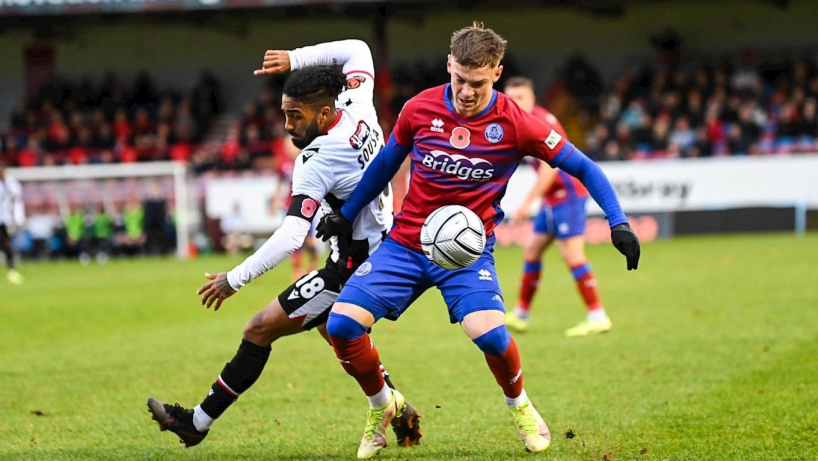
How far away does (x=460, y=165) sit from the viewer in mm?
4914

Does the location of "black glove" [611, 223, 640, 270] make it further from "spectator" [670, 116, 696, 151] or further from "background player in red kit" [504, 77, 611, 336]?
"spectator" [670, 116, 696, 151]

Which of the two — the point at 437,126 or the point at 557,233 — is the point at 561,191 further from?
the point at 437,126

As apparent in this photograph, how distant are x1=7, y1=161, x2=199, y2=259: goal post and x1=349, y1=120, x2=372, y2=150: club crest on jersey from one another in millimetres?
17910

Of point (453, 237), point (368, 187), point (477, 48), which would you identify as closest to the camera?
point (477, 48)

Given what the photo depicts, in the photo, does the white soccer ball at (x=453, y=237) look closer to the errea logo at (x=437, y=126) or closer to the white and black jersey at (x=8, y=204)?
the errea logo at (x=437, y=126)

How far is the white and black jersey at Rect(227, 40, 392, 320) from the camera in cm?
489

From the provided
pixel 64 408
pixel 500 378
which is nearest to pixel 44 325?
pixel 64 408

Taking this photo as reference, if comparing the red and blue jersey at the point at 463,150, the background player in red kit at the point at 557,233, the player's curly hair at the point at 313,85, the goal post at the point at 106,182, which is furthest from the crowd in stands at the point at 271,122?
the red and blue jersey at the point at 463,150

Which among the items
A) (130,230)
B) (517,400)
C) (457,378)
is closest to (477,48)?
(517,400)

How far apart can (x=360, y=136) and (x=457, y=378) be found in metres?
2.49

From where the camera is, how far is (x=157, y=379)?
7453 millimetres

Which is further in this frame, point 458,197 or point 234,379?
point 234,379

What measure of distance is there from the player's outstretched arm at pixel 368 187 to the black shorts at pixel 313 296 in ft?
0.67

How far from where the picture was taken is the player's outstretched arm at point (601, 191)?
4652 millimetres
